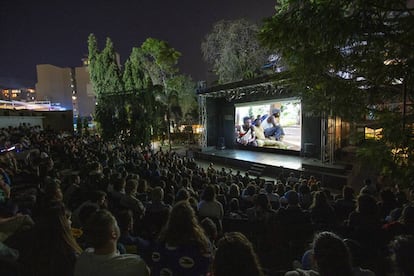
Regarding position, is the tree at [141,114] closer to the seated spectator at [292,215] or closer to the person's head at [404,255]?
the seated spectator at [292,215]

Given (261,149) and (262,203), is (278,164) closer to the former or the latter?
(261,149)

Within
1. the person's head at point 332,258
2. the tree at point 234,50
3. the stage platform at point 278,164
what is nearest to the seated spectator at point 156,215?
the person's head at point 332,258

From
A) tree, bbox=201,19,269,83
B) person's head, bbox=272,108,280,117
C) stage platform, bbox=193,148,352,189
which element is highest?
tree, bbox=201,19,269,83

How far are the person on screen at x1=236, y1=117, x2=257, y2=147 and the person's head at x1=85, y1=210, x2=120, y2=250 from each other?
612 inches

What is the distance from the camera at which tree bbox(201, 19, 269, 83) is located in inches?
819

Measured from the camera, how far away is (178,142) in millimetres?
26484

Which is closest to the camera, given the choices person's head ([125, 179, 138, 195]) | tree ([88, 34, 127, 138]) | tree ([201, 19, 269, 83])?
person's head ([125, 179, 138, 195])

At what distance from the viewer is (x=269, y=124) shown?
15.5m

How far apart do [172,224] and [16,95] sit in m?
82.2

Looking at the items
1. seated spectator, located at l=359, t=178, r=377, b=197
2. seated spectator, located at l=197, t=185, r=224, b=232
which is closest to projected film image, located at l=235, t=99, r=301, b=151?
seated spectator, located at l=359, t=178, r=377, b=197

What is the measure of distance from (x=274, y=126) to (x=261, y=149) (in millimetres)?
1974

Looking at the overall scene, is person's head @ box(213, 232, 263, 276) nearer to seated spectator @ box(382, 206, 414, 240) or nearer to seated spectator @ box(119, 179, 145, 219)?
seated spectator @ box(382, 206, 414, 240)

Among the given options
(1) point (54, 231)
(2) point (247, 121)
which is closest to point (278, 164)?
(2) point (247, 121)

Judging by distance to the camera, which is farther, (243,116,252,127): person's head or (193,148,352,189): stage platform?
(243,116,252,127): person's head
